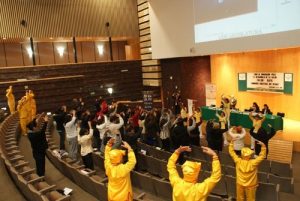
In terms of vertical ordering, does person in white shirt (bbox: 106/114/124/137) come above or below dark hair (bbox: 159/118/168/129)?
above

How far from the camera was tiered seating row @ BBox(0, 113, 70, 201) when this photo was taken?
12.8ft

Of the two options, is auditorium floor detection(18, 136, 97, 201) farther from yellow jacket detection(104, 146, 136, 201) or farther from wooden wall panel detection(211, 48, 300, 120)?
wooden wall panel detection(211, 48, 300, 120)

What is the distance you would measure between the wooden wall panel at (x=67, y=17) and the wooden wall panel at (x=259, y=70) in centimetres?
626

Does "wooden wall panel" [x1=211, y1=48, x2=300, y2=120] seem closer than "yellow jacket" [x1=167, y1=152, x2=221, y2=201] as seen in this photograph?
No

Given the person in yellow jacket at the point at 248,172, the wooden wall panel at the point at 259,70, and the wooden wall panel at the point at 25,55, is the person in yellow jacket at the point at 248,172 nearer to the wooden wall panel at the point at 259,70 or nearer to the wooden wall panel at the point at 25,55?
the wooden wall panel at the point at 259,70

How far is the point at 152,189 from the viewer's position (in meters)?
4.98

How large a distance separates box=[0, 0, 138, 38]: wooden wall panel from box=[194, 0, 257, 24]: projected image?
304 inches

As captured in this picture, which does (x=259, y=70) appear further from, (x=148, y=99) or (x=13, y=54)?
(x=13, y=54)

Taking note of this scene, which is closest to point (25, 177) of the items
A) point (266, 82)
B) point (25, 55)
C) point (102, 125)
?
point (102, 125)

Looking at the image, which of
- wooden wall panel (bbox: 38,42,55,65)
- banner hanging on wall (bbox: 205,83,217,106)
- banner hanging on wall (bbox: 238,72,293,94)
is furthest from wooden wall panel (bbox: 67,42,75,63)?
Answer: banner hanging on wall (bbox: 238,72,293,94)

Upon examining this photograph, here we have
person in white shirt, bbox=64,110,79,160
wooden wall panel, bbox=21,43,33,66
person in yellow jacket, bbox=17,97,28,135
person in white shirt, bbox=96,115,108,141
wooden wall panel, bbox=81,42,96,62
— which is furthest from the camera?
wooden wall panel, bbox=81,42,96,62

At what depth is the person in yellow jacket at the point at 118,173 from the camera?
3.62 metres

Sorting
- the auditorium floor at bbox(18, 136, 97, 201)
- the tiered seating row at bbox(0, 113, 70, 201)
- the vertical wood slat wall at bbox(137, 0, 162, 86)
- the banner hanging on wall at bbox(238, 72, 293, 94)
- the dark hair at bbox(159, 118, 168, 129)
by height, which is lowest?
the auditorium floor at bbox(18, 136, 97, 201)

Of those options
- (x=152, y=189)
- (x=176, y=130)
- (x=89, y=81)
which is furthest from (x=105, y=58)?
(x=152, y=189)
